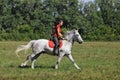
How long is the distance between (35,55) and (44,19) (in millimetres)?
84993

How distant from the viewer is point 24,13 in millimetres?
104062

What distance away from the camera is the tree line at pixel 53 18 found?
9756cm

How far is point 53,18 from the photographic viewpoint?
105250 mm

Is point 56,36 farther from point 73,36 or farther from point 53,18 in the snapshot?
point 53,18

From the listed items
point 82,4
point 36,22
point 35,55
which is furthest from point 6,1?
point 35,55

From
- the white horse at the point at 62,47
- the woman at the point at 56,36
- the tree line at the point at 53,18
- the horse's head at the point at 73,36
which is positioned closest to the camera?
the woman at the point at 56,36

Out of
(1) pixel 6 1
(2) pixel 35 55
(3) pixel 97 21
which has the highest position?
(2) pixel 35 55

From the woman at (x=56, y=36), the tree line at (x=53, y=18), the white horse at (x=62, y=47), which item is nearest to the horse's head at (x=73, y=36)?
the white horse at (x=62, y=47)

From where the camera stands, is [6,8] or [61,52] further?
[6,8]

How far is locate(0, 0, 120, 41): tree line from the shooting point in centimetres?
9756

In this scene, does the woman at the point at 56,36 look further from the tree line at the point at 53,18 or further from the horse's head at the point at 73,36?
the tree line at the point at 53,18

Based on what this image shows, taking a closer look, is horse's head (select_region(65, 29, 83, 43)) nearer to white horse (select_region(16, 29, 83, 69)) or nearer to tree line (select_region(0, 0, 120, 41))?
white horse (select_region(16, 29, 83, 69))

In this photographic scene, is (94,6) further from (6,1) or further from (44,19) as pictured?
(6,1)

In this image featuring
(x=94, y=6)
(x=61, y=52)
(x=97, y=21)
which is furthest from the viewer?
(x=94, y=6)
